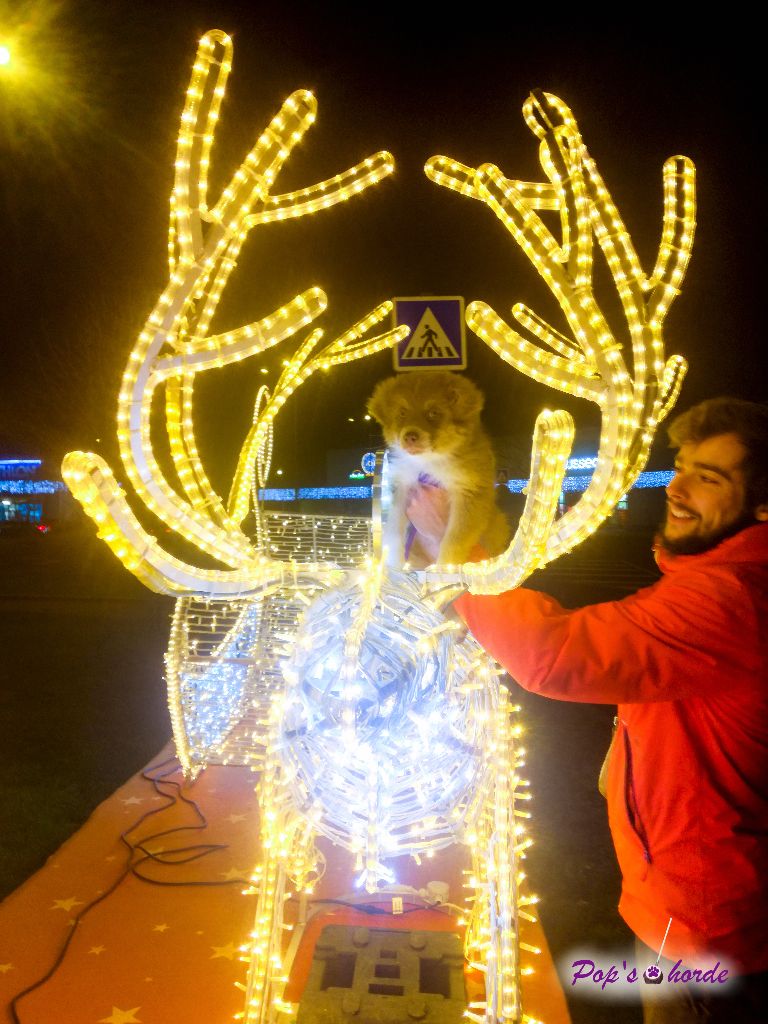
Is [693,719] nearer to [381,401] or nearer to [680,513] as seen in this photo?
[680,513]

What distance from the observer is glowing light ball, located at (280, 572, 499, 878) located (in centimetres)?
136

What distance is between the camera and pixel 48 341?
5.75 m

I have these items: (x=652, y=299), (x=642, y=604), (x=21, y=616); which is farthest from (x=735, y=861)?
(x=21, y=616)

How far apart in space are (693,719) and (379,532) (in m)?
0.87

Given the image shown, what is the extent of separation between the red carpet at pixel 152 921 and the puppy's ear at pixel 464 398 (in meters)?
2.07

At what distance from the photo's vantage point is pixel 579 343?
4.31ft

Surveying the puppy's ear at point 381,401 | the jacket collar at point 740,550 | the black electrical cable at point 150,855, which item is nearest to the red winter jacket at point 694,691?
the jacket collar at point 740,550

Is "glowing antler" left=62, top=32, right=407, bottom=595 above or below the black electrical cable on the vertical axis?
above

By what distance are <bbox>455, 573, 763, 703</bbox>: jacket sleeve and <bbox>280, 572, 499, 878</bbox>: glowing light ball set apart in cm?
19

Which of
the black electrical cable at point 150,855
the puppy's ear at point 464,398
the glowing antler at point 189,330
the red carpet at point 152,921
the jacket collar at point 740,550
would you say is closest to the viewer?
the glowing antler at point 189,330

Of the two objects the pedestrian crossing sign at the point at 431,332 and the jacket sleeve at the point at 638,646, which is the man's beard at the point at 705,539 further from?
the pedestrian crossing sign at the point at 431,332

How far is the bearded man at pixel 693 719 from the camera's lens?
1289 mm

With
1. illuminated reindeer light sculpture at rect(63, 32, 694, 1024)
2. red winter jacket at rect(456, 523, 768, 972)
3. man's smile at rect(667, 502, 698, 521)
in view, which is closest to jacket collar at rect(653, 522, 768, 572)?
red winter jacket at rect(456, 523, 768, 972)

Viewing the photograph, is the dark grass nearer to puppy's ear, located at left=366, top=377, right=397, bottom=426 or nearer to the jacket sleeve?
the jacket sleeve
